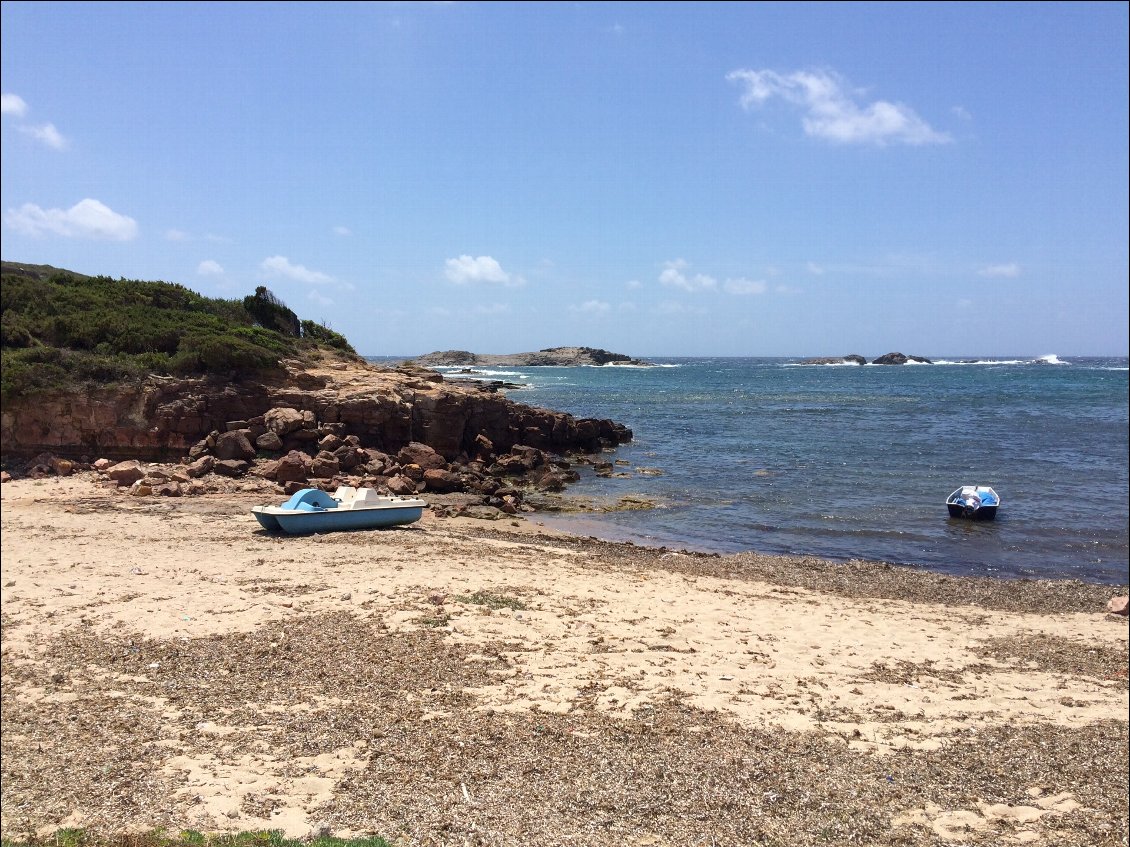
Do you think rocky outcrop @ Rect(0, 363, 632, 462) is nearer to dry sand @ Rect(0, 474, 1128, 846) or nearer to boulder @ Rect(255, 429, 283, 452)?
boulder @ Rect(255, 429, 283, 452)

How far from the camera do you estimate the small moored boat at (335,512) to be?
50.9ft

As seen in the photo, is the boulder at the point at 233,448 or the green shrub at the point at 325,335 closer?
the boulder at the point at 233,448

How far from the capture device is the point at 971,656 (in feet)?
34.4

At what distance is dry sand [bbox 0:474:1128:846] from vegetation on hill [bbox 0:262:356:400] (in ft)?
34.5

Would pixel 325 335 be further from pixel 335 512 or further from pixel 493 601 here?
pixel 493 601

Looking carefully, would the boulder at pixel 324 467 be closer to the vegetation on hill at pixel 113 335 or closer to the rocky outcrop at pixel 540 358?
the vegetation on hill at pixel 113 335

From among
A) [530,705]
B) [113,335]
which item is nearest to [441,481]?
[113,335]

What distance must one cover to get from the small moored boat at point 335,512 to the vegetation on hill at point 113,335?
33.2 ft

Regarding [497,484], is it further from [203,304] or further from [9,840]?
[9,840]

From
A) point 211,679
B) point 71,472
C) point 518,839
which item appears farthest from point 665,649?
point 71,472

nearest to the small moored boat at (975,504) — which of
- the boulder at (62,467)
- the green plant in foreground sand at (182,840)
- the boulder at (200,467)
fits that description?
the green plant in foreground sand at (182,840)

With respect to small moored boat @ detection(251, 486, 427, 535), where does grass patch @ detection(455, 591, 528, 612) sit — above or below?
below

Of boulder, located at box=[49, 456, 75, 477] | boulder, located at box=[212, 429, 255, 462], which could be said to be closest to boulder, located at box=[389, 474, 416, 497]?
boulder, located at box=[212, 429, 255, 462]

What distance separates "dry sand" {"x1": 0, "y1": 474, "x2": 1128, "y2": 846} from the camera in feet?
19.7
